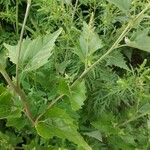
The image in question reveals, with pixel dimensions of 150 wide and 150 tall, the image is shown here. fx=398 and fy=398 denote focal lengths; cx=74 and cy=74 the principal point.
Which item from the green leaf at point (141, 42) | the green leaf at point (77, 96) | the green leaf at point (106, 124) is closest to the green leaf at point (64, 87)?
the green leaf at point (77, 96)

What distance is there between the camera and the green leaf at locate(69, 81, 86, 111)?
0.90m

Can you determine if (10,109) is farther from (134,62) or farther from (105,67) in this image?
(134,62)

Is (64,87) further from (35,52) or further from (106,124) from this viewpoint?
(106,124)

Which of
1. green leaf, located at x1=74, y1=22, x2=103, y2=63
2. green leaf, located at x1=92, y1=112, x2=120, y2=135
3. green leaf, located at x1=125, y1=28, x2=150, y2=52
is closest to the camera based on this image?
green leaf, located at x1=125, y1=28, x2=150, y2=52

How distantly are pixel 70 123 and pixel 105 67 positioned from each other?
0.41m

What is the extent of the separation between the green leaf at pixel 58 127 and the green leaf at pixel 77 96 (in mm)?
36

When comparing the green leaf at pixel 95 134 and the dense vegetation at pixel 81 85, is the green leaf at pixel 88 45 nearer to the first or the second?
the dense vegetation at pixel 81 85

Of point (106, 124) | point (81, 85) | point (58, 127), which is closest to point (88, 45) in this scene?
point (81, 85)

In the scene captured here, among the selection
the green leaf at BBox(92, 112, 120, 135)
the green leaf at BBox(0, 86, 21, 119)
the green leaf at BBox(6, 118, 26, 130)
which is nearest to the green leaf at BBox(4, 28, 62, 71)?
the green leaf at BBox(0, 86, 21, 119)

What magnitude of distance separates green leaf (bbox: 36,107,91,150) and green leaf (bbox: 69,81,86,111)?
0.04 metres

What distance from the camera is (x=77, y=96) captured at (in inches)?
36.1

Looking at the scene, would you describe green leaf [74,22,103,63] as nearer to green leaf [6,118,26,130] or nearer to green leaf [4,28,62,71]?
green leaf [4,28,62,71]

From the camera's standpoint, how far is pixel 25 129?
1198 millimetres

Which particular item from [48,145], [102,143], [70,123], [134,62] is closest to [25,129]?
[48,145]
